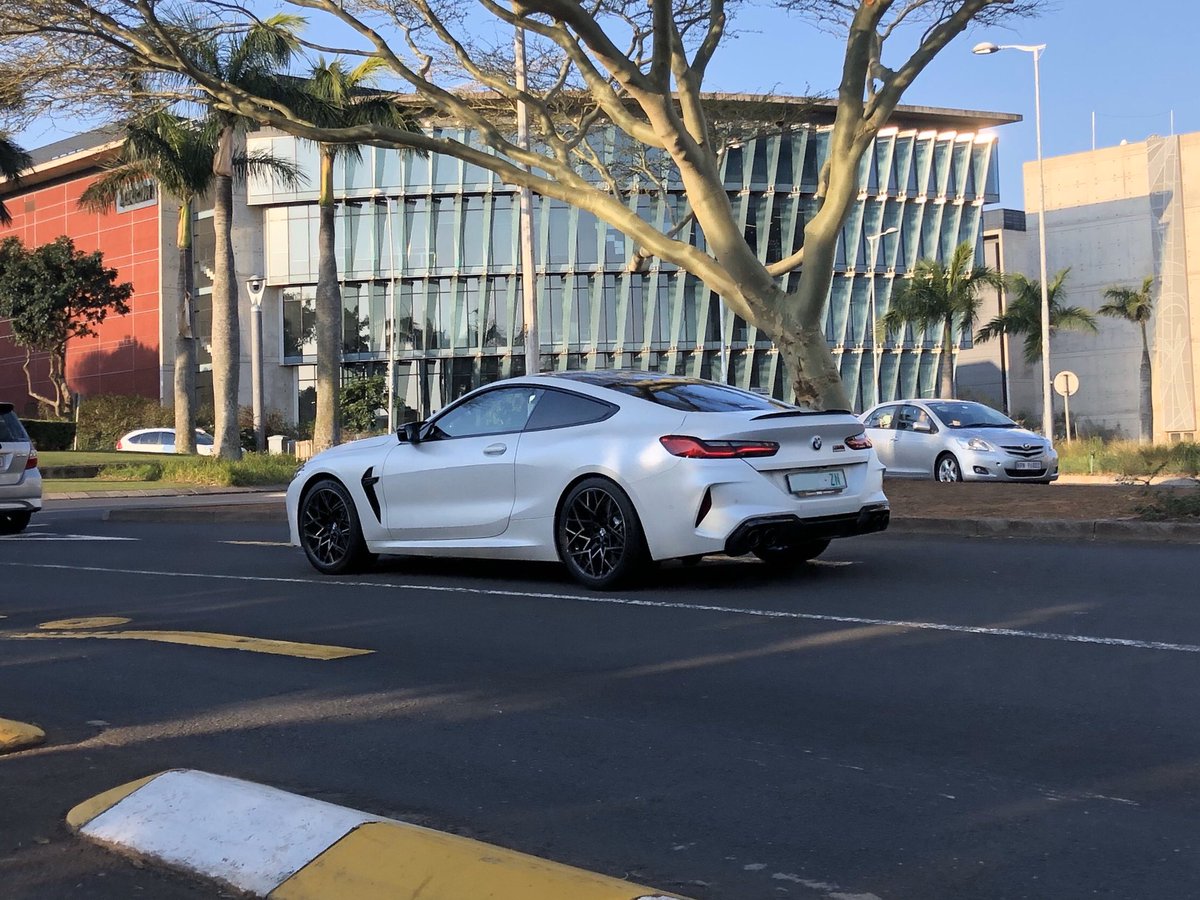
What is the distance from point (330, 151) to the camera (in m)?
36.2

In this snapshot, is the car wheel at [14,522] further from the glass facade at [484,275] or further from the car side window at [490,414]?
the glass facade at [484,275]

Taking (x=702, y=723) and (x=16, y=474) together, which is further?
(x=16, y=474)

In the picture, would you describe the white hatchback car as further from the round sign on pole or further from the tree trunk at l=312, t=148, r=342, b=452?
the round sign on pole

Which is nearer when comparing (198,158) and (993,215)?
(198,158)

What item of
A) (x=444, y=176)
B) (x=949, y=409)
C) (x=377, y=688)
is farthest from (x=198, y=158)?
(x=377, y=688)

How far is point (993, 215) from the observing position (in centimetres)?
8750

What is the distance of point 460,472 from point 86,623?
2697mm

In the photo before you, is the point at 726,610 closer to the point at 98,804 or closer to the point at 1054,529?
the point at 98,804

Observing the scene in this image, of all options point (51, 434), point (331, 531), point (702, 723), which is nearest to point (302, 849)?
point (702, 723)

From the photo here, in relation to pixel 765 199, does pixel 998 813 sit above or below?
below

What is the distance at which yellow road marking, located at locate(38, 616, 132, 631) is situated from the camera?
8445 mm

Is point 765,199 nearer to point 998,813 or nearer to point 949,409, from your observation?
point 949,409

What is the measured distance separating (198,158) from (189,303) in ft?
18.3

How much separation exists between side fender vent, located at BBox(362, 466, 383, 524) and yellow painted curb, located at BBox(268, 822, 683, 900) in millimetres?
6772
